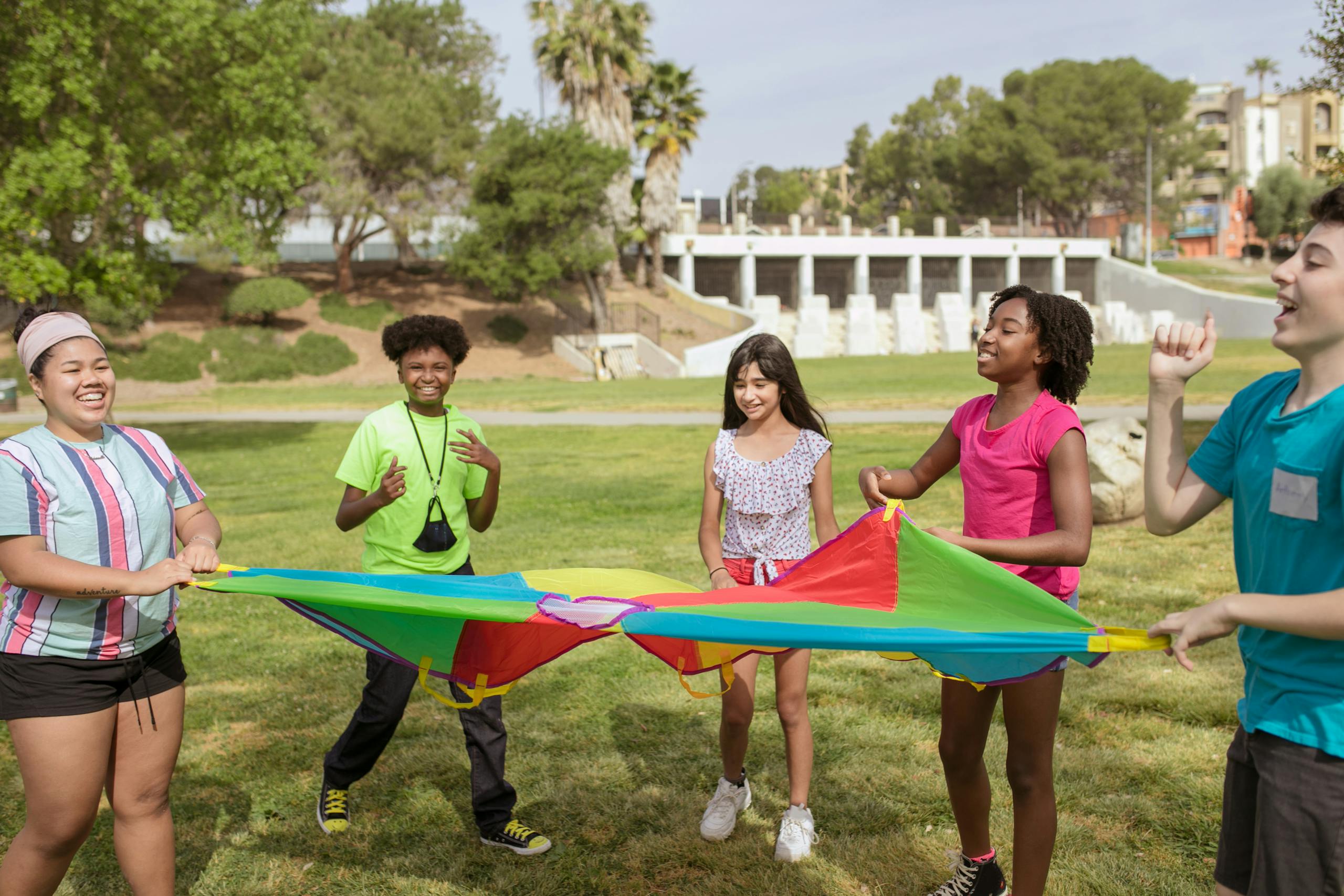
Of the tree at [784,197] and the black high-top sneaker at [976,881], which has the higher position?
the tree at [784,197]

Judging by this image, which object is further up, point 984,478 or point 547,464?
point 984,478

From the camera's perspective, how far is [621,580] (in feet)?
13.5

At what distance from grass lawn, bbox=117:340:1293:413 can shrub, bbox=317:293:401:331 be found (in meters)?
5.58

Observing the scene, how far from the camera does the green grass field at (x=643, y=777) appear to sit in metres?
4.25

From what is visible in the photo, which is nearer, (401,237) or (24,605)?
(24,605)

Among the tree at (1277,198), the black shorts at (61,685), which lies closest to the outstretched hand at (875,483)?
the black shorts at (61,685)

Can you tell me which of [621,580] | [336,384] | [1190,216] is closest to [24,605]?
[621,580]

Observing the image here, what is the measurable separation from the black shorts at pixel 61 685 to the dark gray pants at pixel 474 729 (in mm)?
1250

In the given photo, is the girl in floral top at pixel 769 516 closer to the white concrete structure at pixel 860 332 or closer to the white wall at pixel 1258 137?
the white concrete structure at pixel 860 332

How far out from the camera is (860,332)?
5144cm

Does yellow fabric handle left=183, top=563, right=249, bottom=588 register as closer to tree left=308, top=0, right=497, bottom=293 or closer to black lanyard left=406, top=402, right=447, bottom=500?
black lanyard left=406, top=402, right=447, bottom=500

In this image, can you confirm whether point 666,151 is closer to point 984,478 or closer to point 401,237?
point 401,237

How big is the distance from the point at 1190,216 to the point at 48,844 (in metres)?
112

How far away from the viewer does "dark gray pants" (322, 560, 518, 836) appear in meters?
4.47
